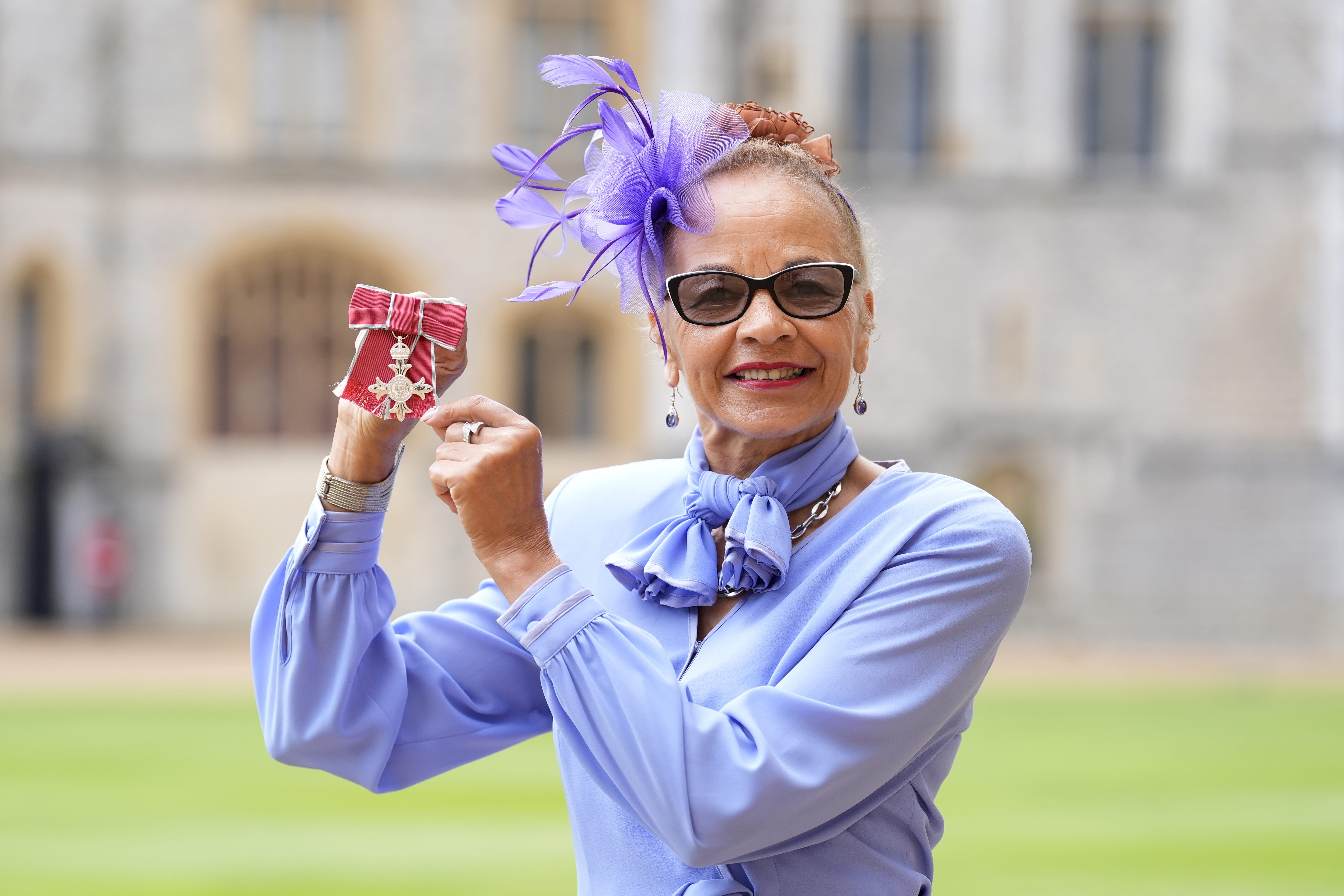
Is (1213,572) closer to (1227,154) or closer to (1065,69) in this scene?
(1227,154)

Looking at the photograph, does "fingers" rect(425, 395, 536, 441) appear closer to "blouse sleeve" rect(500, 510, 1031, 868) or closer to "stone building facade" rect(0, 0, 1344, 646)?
"blouse sleeve" rect(500, 510, 1031, 868)

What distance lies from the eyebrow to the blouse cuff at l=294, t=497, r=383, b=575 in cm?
48

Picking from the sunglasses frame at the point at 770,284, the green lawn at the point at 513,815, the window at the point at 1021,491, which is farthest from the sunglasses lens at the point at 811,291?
the window at the point at 1021,491

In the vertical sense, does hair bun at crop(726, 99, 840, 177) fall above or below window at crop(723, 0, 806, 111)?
below

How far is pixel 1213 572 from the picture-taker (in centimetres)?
1858

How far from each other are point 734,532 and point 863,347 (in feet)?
1.02

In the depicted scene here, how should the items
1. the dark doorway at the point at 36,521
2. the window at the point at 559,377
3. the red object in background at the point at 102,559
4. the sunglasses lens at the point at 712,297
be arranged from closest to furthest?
the sunglasses lens at the point at 712,297
the red object in background at the point at 102,559
the dark doorway at the point at 36,521
the window at the point at 559,377

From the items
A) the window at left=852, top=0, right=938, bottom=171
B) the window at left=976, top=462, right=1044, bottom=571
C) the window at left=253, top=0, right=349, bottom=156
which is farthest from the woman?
the window at left=253, top=0, right=349, bottom=156

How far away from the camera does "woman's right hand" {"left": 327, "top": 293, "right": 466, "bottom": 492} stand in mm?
1778

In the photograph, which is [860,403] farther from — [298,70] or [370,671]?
[298,70]

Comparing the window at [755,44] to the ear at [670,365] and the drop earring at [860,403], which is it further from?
the ear at [670,365]

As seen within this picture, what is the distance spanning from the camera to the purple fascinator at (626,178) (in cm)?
180

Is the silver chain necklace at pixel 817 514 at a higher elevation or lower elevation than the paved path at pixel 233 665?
higher

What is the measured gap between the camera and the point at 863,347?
1921mm
